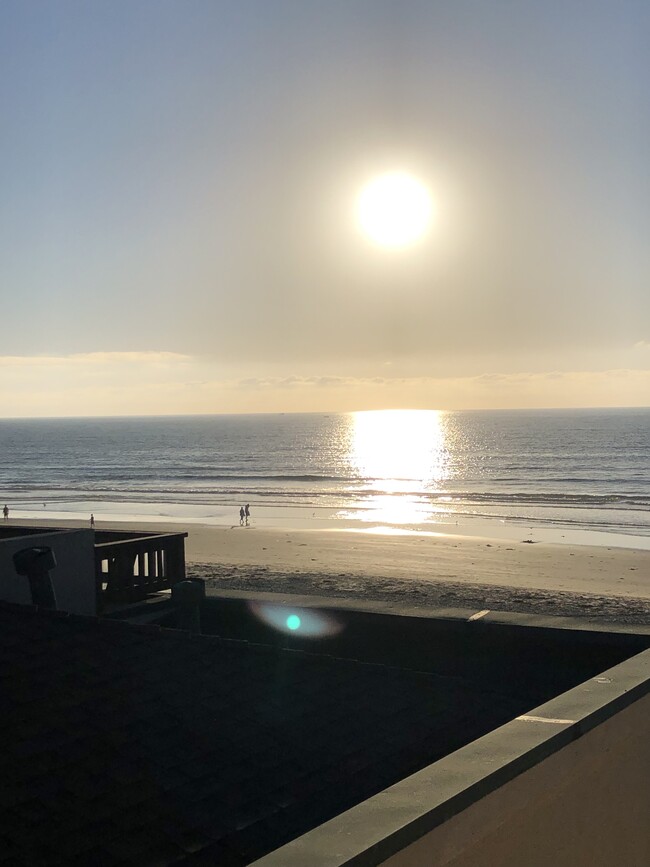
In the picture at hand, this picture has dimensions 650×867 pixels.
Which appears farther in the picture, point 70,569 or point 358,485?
point 358,485

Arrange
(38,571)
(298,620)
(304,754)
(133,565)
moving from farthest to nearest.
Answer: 1. (133,565)
2. (298,620)
3. (38,571)
4. (304,754)

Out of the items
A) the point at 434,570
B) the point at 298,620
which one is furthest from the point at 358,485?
the point at 298,620

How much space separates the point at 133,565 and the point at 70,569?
0.80 m

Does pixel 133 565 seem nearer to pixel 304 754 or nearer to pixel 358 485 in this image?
pixel 304 754

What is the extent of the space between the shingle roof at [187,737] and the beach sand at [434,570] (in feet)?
40.1

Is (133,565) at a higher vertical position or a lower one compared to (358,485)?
higher

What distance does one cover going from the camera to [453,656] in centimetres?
673

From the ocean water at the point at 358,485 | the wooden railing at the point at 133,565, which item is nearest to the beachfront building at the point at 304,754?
the wooden railing at the point at 133,565

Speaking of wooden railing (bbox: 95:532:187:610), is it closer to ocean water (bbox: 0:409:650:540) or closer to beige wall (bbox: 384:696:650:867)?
beige wall (bbox: 384:696:650:867)

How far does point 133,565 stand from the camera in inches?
309

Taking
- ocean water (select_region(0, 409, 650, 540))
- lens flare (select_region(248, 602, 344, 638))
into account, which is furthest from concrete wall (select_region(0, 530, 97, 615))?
ocean water (select_region(0, 409, 650, 540))

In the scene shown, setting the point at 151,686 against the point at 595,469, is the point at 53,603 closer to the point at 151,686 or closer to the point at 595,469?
the point at 151,686

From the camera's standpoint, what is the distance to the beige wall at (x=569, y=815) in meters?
2.67

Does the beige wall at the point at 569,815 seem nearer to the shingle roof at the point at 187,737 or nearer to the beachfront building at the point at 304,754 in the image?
the beachfront building at the point at 304,754
